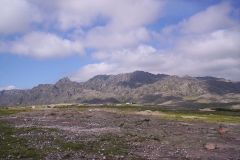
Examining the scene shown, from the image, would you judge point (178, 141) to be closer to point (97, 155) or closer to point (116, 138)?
point (116, 138)

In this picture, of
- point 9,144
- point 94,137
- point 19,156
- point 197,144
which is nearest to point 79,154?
point 19,156

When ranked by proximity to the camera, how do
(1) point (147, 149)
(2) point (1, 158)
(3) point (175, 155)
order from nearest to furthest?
(2) point (1, 158) → (3) point (175, 155) → (1) point (147, 149)

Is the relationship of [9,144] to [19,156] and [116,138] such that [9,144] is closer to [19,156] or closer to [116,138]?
[19,156]

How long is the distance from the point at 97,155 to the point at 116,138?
14.4 metres

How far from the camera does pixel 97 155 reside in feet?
109

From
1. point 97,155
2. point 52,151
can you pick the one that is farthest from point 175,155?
point 52,151

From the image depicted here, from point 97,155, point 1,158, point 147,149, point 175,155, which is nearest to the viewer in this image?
point 1,158

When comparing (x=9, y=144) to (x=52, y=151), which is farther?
(x=9, y=144)

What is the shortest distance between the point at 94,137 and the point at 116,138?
274cm

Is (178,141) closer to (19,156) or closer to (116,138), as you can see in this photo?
(116,138)

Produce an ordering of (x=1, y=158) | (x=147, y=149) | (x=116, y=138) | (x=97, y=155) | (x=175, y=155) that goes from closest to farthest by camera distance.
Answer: (x=1, y=158) < (x=97, y=155) < (x=175, y=155) < (x=147, y=149) < (x=116, y=138)

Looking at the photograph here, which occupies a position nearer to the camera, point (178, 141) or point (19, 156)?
point (19, 156)

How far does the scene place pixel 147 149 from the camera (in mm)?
39719

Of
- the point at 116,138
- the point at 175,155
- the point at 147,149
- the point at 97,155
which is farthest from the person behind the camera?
the point at 116,138
